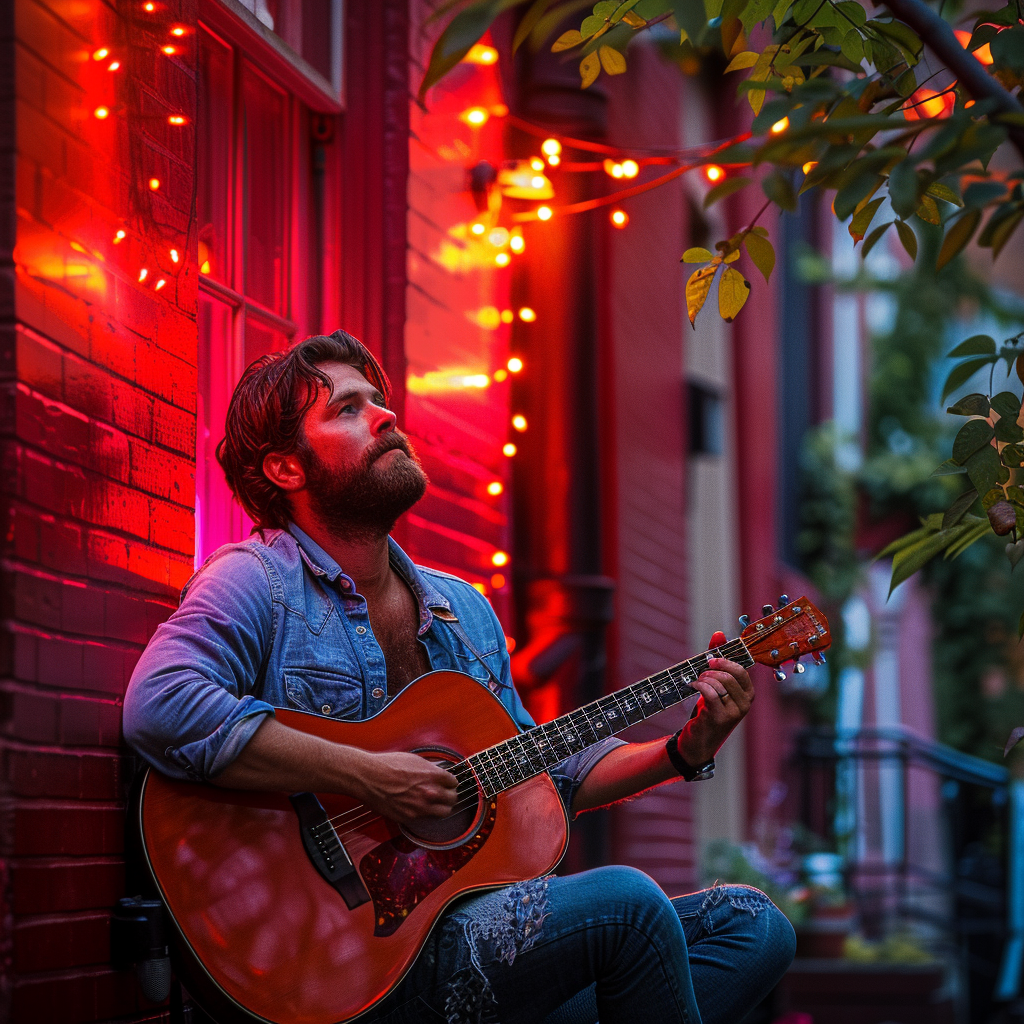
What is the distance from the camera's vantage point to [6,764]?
2111mm

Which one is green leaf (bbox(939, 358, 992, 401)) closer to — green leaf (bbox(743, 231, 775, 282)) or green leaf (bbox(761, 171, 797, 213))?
green leaf (bbox(743, 231, 775, 282))

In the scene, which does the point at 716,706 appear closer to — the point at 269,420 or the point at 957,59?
the point at 269,420

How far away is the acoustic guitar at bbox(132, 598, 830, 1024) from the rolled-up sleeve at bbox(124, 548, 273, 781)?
9 cm

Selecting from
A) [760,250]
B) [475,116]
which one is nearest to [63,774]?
[760,250]

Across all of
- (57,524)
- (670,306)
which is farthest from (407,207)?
(670,306)

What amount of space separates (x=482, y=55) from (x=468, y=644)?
2538 mm

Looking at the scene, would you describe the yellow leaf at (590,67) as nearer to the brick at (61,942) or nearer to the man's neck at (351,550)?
the man's neck at (351,550)

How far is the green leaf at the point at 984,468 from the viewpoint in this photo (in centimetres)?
240

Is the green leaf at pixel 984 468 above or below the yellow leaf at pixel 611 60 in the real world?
below

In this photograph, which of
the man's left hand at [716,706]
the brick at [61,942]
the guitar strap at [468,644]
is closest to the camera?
the brick at [61,942]

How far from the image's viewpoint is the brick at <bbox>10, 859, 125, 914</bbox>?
2.12 metres

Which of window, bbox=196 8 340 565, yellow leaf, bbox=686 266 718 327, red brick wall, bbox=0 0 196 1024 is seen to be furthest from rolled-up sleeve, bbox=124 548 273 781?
yellow leaf, bbox=686 266 718 327

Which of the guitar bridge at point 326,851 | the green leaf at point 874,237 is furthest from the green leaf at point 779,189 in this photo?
the guitar bridge at point 326,851

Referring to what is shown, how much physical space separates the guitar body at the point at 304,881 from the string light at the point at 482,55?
282 cm
